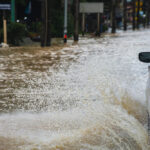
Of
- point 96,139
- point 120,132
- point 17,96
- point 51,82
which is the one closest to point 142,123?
point 120,132

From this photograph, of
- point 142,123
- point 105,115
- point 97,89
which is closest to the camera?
point 142,123

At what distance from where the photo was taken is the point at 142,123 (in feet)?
19.2

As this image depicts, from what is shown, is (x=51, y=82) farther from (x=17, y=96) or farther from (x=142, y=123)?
(x=142, y=123)

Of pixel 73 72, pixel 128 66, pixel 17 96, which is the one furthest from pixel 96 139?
pixel 128 66

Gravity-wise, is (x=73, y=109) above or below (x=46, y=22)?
below

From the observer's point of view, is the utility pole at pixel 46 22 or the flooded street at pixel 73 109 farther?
the utility pole at pixel 46 22

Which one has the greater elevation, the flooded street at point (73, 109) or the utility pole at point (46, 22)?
the utility pole at point (46, 22)

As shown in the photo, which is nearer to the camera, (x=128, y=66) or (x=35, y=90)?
(x=35, y=90)

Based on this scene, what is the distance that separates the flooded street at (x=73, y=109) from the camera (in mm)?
4980

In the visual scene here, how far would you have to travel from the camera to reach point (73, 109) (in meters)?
6.99

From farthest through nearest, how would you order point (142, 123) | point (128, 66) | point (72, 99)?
point (128, 66)
point (72, 99)
point (142, 123)

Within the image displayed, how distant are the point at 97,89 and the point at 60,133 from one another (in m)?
3.75

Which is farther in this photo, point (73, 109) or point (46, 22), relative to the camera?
point (46, 22)

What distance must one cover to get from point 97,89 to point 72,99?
1238 mm
